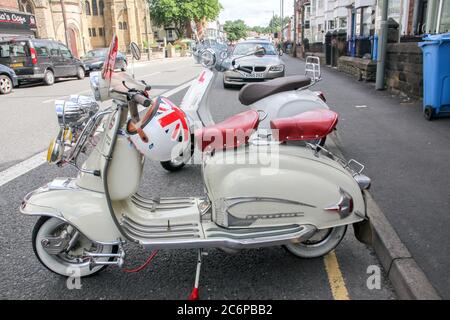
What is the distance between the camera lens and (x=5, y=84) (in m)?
14.3

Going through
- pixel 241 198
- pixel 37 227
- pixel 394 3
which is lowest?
pixel 37 227

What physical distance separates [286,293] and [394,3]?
20554mm

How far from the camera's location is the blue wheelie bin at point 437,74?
6.76 metres

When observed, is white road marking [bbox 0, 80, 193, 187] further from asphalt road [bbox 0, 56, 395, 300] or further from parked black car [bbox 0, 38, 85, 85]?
parked black car [bbox 0, 38, 85, 85]

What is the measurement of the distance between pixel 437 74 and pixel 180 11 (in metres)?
68.3

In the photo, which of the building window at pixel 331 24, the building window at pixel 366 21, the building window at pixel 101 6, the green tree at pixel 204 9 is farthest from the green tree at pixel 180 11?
the building window at pixel 366 21

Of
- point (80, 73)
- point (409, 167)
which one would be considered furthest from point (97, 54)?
point (409, 167)

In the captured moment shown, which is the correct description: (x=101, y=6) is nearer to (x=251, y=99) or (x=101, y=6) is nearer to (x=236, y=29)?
(x=251, y=99)

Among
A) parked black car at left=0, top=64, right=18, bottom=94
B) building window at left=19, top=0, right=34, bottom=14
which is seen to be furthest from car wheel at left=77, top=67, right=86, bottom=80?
building window at left=19, top=0, right=34, bottom=14

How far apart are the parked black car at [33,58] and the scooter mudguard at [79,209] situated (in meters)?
15.4

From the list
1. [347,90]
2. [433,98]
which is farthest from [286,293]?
[347,90]

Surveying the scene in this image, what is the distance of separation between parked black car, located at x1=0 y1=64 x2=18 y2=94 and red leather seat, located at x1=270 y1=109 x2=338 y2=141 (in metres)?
14.2
